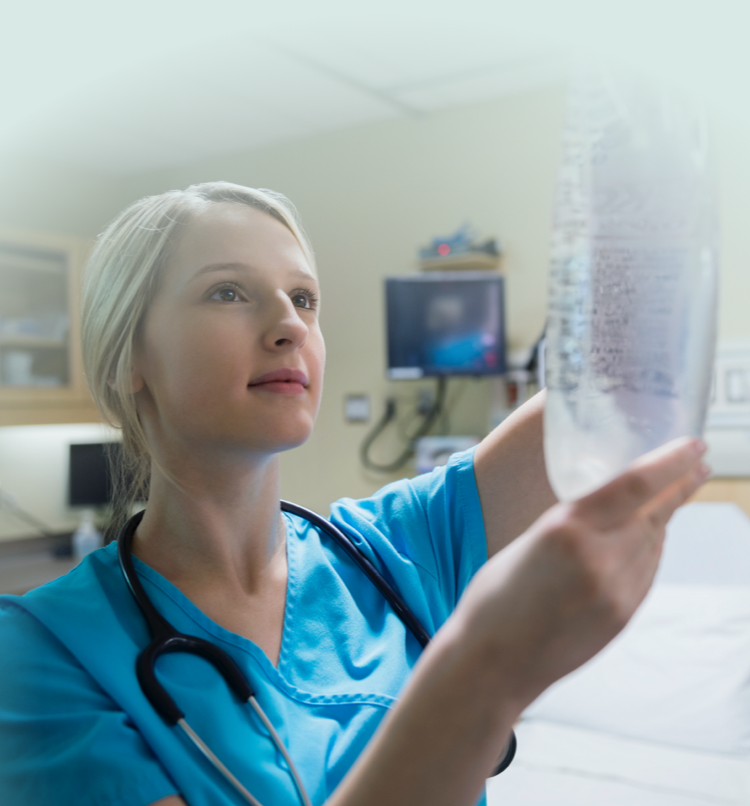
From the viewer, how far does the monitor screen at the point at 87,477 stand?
325 cm

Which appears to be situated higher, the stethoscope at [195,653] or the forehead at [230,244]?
the forehead at [230,244]

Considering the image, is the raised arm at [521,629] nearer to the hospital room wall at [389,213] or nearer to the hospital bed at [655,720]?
the hospital bed at [655,720]

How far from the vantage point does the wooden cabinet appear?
3.02m

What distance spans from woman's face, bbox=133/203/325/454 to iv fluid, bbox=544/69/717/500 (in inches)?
11.3

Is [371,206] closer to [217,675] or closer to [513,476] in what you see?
[513,476]

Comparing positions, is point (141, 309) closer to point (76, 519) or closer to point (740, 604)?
point (740, 604)

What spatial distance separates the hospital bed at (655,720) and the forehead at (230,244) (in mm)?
1178

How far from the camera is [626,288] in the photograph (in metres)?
0.39

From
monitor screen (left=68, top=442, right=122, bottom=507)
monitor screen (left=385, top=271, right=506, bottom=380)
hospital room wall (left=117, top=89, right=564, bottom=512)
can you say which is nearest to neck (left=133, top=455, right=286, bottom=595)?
monitor screen (left=385, top=271, right=506, bottom=380)

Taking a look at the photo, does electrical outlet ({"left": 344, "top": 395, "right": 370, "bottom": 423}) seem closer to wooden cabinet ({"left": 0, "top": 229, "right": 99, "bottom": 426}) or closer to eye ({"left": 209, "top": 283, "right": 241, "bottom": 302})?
wooden cabinet ({"left": 0, "top": 229, "right": 99, "bottom": 426})

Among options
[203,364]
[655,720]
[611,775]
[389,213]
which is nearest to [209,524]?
[203,364]

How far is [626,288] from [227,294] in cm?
39

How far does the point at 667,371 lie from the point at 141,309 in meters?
0.49

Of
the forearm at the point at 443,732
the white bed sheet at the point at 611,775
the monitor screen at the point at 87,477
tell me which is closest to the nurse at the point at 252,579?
the forearm at the point at 443,732
